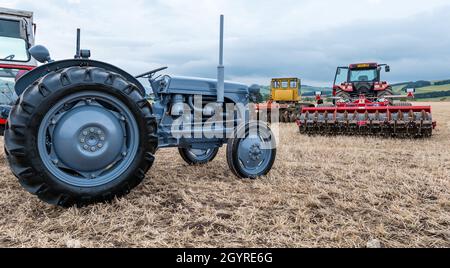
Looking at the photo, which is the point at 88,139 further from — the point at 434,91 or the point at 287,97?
the point at 434,91

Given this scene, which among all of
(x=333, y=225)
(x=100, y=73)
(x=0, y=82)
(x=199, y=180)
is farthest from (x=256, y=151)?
(x=0, y=82)

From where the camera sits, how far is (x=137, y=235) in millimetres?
2586

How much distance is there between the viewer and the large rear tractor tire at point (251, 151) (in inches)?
172

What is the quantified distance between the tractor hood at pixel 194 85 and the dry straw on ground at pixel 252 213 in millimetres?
1064

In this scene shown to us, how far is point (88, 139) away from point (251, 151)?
202 centimetres

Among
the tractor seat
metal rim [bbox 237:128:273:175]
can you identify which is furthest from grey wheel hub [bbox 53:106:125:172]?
the tractor seat

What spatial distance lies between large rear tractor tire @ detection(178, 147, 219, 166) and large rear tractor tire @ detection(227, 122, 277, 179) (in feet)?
3.41

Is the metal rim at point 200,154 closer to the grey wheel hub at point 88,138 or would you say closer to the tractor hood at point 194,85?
the tractor hood at point 194,85

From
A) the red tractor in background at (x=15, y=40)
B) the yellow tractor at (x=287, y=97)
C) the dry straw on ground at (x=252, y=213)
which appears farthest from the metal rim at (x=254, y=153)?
the yellow tractor at (x=287, y=97)

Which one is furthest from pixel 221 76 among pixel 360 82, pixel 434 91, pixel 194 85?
pixel 434 91

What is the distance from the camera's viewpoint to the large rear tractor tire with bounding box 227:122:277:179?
4.38 m

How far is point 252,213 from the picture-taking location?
3084mm

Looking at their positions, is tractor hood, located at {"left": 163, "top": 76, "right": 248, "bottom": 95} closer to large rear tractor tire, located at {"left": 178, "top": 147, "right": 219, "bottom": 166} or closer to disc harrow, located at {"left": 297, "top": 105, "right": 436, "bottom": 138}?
large rear tractor tire, located at {"left": 178, "top": 147, "right": 219, "bottom": 166}
